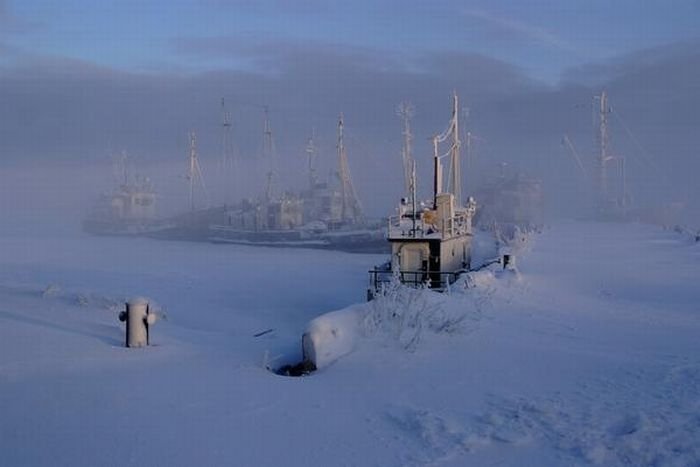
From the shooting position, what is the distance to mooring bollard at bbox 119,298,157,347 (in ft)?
34.2

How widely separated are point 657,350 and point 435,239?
1193 cm

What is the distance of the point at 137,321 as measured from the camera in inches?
414

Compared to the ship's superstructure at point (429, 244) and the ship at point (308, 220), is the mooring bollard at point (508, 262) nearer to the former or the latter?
the ship's superstructure at point (429, 244)

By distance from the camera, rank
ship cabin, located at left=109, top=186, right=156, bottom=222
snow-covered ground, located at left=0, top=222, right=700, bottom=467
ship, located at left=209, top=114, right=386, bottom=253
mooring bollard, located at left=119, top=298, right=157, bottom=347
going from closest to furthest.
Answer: snow-covered ground, located at left=0, top=222, right=700, bottom=467 < mooring bollard, located at left=119, top=298, right=157, bottom=347 < ship, located at left=209, top=114, right=386, bottom=253 < ship cabin, located at left=109, top=186, right=156, bottom=222

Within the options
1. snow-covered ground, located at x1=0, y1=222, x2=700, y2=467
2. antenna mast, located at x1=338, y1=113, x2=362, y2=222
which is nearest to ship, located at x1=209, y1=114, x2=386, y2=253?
antenna mast, located at x1=338, y1=113, x2=362, y2=222

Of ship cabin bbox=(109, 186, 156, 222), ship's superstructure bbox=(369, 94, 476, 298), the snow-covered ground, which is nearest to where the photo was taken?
the snow-covered ground

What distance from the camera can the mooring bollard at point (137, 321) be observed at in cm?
1044

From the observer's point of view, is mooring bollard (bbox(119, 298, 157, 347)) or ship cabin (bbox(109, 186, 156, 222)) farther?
ship cabin (bbox(109, 186, 156, 222))

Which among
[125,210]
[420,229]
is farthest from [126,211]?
[420,229]

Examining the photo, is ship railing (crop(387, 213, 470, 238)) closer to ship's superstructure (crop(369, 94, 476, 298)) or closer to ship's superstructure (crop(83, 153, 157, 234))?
ship's superstructure (crop(369, 94, 476, 298))

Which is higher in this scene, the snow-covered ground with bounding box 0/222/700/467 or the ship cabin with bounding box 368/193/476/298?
the ship cabin with bounding box 368/193/476/298

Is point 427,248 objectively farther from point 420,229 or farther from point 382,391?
point 382,391

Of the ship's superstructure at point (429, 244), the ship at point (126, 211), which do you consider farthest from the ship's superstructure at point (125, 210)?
the ship's superstructure at point (429, 244)

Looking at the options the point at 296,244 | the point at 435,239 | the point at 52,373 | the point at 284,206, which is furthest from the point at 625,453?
the point at 284,206
